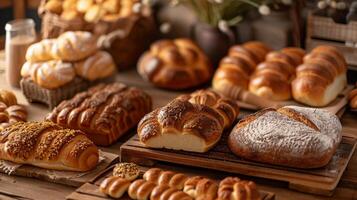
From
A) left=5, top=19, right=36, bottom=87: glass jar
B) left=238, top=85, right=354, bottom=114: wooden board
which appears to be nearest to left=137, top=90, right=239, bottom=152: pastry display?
left=238, top=85, right=354, bottom=114: wooden board

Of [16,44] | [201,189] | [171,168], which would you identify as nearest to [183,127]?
[171,168]

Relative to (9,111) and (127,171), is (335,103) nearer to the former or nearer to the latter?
(127,171)

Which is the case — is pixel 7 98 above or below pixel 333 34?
below

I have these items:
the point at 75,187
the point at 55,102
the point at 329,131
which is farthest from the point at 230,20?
the point at 75,187

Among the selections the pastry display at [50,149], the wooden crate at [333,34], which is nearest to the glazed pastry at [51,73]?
the pastry display at [50,149]

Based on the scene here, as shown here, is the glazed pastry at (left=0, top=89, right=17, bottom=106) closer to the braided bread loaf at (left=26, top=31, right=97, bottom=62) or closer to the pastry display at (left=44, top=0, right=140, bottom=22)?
the braided bread loaf at (left=26, top=31, right=97, bottom=62)
